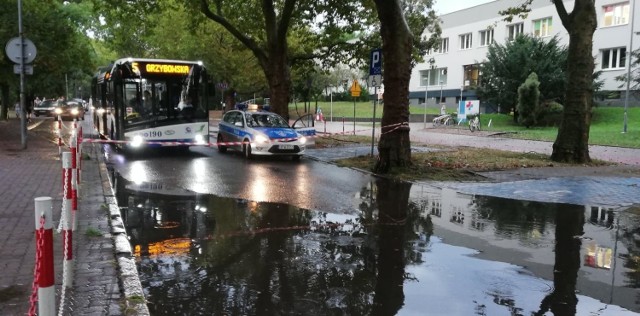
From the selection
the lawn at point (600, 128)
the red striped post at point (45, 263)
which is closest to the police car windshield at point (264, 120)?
the lawn at point (600, 128)

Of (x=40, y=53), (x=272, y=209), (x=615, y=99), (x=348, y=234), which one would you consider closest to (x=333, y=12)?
(x=40, y=53)

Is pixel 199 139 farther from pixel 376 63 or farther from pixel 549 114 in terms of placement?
pixel 549 114

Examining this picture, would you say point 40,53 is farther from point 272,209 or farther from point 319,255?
point 319,255

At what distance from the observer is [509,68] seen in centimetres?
3997

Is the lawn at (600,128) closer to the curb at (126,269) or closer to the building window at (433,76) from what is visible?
the building window at (433,76)

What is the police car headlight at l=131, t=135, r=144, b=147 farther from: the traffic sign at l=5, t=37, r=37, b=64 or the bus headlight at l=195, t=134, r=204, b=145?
the traffic sign at l=5, t=37, r=37, b=64

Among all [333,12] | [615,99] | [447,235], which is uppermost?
[333,12]

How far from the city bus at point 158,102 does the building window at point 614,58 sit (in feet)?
119

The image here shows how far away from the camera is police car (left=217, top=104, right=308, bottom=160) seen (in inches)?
672

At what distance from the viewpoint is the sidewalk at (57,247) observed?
466 centimetres

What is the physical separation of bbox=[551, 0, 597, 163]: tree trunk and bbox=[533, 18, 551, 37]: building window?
34277 millimetres

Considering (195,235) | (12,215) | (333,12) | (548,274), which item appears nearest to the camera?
(548,274)

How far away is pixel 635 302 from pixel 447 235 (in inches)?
111

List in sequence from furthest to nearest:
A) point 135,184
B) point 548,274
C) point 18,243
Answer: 1. point 135,184
2. point 18,243
3. point 548,274
